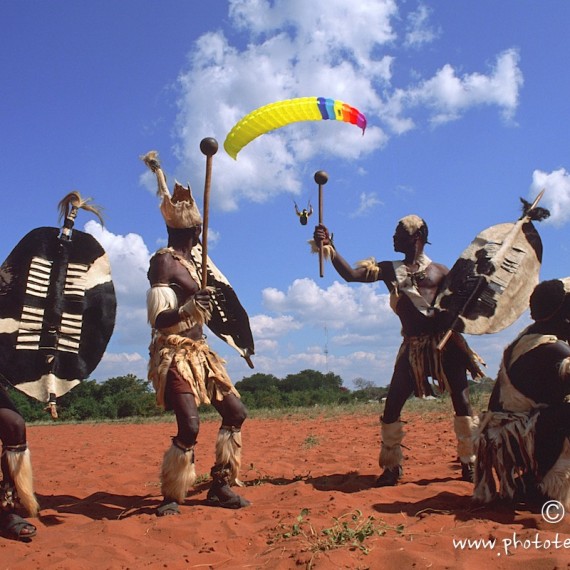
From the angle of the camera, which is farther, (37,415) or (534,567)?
(37,415)

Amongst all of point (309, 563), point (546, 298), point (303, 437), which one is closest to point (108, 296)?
point (309, 563)

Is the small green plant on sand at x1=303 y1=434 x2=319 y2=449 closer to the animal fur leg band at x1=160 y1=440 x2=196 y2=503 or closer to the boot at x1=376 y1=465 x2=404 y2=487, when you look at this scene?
the boot at x1=376 y1=465 x2=404 y2=487

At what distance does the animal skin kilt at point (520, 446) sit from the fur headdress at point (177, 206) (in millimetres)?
2431

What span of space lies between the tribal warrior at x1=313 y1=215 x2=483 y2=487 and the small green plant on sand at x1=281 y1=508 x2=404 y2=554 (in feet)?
4.11

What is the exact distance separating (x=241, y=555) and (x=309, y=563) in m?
0.57

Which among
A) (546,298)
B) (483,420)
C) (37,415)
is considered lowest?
(37,415)

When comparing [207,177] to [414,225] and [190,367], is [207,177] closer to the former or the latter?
[190,367]

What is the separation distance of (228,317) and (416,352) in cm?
154

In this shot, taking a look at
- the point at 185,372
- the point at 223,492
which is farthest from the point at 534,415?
the point at 185,372

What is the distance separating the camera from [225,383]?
14.2ft

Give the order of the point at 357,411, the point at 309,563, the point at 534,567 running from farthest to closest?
the point at 357,411
the point at 309,563
the point at 534,567

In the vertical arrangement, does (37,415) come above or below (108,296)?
below

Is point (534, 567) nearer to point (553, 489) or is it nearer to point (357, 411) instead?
point (553, 489)

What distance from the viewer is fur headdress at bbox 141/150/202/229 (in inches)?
179
